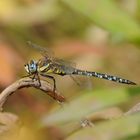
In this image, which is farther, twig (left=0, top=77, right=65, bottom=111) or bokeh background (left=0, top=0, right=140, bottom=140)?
bokeh background (left=0, top=0, right=140, bottom=140)

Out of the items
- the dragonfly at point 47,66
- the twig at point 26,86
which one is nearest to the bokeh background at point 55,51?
the dragonfly at point 47,66

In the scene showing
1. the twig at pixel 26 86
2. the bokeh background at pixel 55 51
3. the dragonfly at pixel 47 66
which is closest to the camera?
the twig at pixel 26 86

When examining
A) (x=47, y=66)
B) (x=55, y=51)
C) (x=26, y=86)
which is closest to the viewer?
(x=26, y=86)

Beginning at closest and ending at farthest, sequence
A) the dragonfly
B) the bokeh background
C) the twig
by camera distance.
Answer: the twig
the dragonfly
the bokeh background

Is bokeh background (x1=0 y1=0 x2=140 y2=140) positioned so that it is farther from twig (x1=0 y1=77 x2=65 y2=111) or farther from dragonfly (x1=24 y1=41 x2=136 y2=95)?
twig (x1=0 y1=77 x2=65 y2=111)

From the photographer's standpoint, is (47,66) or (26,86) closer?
(26,86)

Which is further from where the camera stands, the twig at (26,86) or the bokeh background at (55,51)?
the bokeh background at (55,51)

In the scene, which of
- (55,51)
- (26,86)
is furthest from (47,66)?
(55,51)

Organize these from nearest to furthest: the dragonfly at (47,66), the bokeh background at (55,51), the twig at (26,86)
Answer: the twig at (26,86)
the dragonfly at (47,66)
the bokeh background at (55,51)

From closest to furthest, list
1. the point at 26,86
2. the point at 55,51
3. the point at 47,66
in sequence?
the point at 26,86, the point at 47,66, the point at 55,51

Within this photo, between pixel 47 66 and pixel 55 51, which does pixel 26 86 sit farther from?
pixel 55 51

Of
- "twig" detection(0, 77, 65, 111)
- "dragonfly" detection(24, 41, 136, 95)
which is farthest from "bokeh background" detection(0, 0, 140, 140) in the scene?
"twig" detection(0, 77, 65, 111)

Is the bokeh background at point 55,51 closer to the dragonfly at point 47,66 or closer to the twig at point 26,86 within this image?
the dragonfly at point 47,66
